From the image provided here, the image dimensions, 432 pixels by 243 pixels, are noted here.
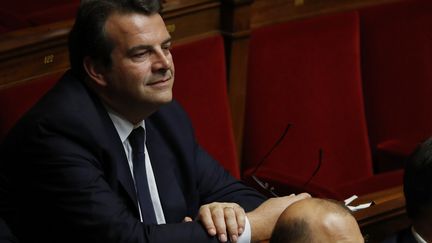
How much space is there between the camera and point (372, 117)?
110 centimetres

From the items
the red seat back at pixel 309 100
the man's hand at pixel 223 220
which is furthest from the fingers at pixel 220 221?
the red seat back at pixel 309 100

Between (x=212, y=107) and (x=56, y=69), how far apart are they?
0.16 meters

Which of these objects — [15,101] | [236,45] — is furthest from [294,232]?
[236,45]

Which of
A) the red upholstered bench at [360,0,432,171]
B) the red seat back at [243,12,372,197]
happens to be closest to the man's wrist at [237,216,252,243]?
the red seat back at [243,12,372,197]

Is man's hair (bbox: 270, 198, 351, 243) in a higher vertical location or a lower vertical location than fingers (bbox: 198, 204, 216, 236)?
higher

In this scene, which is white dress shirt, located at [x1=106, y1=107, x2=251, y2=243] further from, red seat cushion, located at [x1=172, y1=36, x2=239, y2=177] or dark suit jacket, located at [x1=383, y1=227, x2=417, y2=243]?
red seat cushion, located at [x1=172, y1=36, x2=239, y2=177]

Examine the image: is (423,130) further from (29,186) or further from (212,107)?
(29,186)

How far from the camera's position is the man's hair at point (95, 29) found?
25.1 inches

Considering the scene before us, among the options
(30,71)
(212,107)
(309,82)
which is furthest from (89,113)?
(309,82)

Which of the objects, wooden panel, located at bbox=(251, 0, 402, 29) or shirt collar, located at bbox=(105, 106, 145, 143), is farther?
wooden panel, located at bbox=(251, 0, 402, 29)

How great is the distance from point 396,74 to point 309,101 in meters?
0.14

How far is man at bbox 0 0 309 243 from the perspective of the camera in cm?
61

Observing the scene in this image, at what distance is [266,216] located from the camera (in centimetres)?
64

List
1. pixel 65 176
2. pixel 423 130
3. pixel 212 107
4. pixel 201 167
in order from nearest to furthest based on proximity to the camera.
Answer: pixel 65 176, pixel 201 167, pixel 212 107, pixel 423 130
